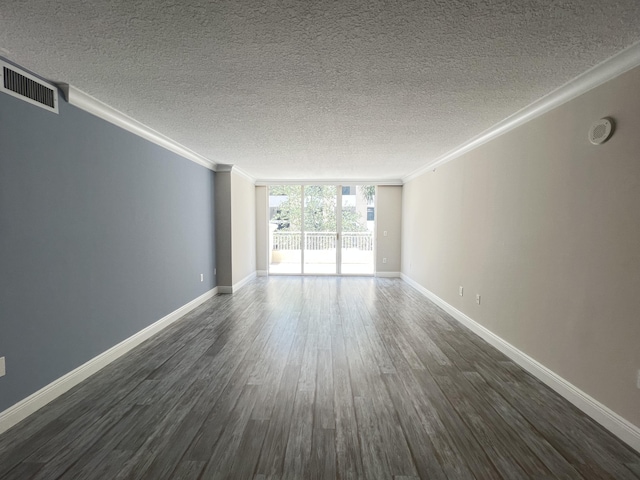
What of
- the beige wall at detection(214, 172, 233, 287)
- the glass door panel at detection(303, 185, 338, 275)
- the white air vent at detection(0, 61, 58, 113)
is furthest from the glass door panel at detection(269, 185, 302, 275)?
the white air vent at detection(0, 61, 58, 113)

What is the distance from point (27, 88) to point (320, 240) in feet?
20.1

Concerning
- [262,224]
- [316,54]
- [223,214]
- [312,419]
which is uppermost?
[316,54]

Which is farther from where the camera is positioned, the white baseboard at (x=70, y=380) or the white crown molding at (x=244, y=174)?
the white crown molding at (x=244, y=174)

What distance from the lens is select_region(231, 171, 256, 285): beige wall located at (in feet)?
18.3

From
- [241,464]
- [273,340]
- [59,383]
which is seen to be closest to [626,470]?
[241,464]

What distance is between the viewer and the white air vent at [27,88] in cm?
182

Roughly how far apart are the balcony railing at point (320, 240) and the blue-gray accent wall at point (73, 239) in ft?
13.7

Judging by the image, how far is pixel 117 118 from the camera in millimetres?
2773

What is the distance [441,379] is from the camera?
2.45 m

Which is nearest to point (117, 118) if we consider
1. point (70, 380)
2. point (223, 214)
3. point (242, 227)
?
point (70, 380)

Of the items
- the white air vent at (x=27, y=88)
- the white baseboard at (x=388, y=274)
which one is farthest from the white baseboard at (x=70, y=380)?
the white baseboard at (x=388, y=274)

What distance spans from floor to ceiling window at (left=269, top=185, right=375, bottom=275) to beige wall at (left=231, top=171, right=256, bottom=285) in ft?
2.43

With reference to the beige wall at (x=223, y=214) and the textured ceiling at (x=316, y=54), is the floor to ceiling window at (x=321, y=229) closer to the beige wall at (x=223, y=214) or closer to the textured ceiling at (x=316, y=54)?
the beige wall at (x=223, y=214)

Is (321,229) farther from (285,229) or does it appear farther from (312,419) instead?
(312,419)
